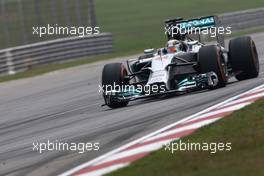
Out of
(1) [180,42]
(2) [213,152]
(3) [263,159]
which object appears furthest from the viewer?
(1) [180,42]

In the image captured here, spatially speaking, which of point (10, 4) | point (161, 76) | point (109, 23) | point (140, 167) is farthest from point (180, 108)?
point (109, 23)

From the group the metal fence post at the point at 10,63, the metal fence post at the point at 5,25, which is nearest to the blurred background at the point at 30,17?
the metal fence post at the point at 5,25

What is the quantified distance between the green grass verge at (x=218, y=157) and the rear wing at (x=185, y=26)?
5.80 metres

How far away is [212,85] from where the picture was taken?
1466 centimetres

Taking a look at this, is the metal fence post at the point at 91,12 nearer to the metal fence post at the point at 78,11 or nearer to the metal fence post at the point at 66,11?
the metal fence post at the point at 78,11

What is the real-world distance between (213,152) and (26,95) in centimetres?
1322

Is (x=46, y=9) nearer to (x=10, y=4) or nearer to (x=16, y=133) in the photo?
(x=10, y=4)
